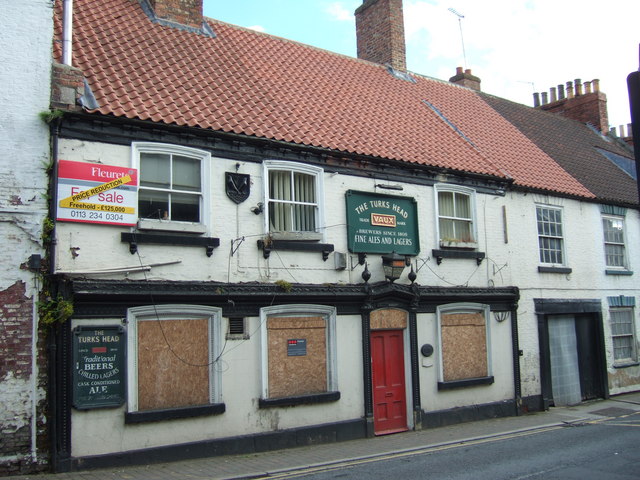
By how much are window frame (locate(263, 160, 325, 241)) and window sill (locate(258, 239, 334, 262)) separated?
10 centimetres

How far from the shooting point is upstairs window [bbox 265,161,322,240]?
41.9 feet

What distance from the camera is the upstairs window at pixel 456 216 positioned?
50.8 ft

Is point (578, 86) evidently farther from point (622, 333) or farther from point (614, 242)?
point (622, 333)

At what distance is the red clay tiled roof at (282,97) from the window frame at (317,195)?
58 centimetres

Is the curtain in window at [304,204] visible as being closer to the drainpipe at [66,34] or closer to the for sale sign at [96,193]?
the for sale sign at [96,193]

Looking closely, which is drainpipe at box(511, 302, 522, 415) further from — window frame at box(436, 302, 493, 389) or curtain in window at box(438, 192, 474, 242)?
curtain in window at box(438, 192, 474, 242)

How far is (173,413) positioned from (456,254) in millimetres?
7864

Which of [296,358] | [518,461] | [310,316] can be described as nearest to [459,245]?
[310,316]

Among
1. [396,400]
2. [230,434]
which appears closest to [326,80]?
[396,400]

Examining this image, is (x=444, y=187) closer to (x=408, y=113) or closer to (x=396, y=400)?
(x=408, y=113)

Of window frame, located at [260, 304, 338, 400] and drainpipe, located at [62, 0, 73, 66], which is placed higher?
drainpipe, located at [62, 0, 73, 66]

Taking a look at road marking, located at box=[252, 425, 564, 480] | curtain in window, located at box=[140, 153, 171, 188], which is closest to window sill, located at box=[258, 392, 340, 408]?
road marking, located at box=[252, 425, 564, 480]

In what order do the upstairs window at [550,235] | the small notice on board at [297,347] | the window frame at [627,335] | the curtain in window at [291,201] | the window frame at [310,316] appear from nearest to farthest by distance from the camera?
1. the window frame at [310,316]
2. the small notice on board at [297,347]
3. the curtain in window at [291,201]
4. the upstairs window at [550,235]
5. the window frame at [627,335]

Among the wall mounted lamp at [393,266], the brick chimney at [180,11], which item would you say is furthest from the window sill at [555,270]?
the brick chimney at [180,11]
